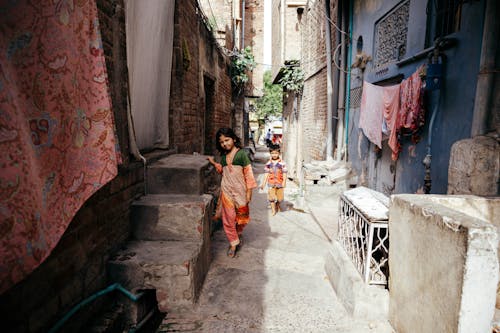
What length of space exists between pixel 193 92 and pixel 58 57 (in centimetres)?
453

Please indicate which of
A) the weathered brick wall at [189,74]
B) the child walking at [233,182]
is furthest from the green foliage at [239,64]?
the child walking at [233,182]

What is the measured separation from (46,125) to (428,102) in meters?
4.73

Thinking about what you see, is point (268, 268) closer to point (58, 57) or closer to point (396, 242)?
point (396, 242)

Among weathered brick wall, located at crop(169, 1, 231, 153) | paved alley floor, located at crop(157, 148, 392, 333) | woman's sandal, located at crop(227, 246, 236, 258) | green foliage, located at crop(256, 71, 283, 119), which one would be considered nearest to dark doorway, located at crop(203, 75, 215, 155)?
weathered brick wall, located at crop(169, 1, 231, 153)

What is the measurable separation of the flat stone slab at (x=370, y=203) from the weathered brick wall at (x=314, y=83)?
621cm

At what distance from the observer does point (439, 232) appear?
180 centimetres

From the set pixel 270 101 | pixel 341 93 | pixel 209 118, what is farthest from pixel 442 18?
pixel 270 101

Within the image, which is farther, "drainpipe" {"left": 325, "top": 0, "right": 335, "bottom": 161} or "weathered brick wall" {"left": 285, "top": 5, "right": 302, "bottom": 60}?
"weathered brick wall" {"left": 285, "top": 5, "right": 302, "bottom": 60}

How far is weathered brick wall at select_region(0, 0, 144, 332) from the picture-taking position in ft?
5.55

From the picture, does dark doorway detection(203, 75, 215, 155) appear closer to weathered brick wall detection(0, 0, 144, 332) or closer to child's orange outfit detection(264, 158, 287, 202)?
child's orange outfit detection(264, 158, 287, 202)

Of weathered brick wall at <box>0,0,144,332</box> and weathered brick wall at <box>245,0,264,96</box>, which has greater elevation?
weathered brick wall at <box>245,0,264,96</box>

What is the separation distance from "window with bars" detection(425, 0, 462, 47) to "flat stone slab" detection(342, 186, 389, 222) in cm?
250

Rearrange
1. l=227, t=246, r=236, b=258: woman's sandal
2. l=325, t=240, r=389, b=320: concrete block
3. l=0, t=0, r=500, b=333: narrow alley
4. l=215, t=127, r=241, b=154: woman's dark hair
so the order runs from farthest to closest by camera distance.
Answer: l=227, t=246, r=236, b=258: woman's sandal, l=215, t=127, r=241, b=154: woman's dark hair, l=325, t=240, r=389, b=320: concrete block, l=0, t=0, r=500, b=333: narrow alley

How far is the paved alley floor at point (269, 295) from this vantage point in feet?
8.41
